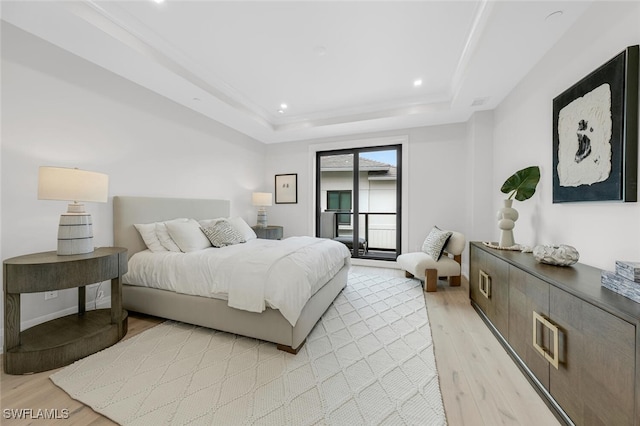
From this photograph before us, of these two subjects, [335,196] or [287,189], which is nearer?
[287,189]

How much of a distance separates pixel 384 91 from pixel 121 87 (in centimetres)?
328

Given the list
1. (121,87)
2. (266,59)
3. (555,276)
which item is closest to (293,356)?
(555,276)

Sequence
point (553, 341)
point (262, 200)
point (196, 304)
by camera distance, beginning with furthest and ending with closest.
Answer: point (262, 200) < point (196, 304) < point (553, 341)

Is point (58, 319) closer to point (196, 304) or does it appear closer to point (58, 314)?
point (58, 314)

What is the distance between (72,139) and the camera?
2.34 meters

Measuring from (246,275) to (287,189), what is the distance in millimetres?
3506

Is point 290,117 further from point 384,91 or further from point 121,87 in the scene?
point 121,87

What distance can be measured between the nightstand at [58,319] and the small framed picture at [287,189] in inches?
133

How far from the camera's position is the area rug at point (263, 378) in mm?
1332

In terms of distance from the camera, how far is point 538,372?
1482 millimetres

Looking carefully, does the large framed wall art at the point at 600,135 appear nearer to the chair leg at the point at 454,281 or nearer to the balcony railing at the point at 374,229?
the chair leg at the point at 454,281

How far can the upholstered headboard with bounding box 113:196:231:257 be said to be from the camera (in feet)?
8.77

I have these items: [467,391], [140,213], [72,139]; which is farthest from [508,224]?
[72,139]

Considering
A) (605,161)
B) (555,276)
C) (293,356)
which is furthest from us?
(293,356)
